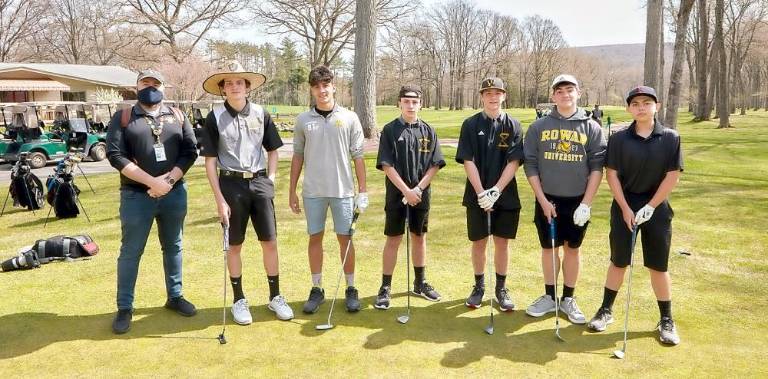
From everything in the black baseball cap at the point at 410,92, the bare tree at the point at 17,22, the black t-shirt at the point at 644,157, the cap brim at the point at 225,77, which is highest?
the bare tree at the point at 17,22

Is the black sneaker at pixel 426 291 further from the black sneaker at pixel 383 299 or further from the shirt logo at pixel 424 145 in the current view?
the shirt logo at pixel 424 145

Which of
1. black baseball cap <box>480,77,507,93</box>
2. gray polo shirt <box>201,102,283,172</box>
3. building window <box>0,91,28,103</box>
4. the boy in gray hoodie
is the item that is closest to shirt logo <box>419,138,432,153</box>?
black baseball cap <box>480,77,507,93</box>

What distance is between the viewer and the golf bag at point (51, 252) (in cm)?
575

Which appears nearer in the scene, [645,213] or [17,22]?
[645,213]

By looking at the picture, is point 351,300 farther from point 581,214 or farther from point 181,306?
point 581,214

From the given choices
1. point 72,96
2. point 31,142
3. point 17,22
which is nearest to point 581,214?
point 31,142

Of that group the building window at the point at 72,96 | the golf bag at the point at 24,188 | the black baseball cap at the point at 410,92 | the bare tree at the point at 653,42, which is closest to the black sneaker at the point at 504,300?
the black baseball cap at the point at 410,92

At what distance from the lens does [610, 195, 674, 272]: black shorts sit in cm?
394

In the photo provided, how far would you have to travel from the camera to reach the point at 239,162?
4.22 meters

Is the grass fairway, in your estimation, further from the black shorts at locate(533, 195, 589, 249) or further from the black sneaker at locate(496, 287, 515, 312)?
the black shorts at locate(533, 195, 589, 249)

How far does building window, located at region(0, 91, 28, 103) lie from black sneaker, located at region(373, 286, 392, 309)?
3838 centimetres

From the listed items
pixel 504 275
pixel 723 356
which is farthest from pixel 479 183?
pixel 723 356

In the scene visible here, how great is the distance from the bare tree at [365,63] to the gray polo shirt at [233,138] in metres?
11.3

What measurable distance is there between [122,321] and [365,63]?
12.2 metres
